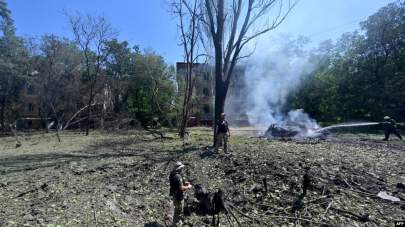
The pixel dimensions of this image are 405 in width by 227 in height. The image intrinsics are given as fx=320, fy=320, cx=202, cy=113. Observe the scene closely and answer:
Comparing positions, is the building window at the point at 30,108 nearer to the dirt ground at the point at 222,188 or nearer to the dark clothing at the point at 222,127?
the dirt ground at the point at 222,188

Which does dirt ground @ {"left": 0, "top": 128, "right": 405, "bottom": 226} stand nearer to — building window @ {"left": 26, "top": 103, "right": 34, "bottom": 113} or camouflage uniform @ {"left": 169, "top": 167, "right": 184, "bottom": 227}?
camouflage uniform @ {"left": 169, "top": 167, "right": 184, "bottom": 227}

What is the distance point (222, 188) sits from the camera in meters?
8.38

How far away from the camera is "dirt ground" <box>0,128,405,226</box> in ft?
20.9

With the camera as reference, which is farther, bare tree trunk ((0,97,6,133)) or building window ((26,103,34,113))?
building window ((26,103,34,113))

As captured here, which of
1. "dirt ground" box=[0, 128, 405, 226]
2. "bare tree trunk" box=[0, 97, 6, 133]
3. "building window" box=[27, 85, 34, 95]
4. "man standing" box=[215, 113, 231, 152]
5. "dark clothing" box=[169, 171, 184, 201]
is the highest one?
"building window" box=[27, 85, 34, 95]

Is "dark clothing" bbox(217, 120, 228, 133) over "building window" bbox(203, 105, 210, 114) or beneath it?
beneath

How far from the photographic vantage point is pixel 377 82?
2936cm

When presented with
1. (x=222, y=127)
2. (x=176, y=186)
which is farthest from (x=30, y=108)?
(x=176, y=186)

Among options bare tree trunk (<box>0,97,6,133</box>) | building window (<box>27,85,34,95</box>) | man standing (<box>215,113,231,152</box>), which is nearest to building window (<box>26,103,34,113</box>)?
building window (<box>27,85,34,95</box>)

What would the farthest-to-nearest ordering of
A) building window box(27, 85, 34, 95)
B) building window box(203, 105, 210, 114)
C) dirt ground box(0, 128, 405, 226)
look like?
building window box(203, 105, 210, 114), building window box(27, 85, 34, 95), dirt ground box(0, 128, 405, 226)

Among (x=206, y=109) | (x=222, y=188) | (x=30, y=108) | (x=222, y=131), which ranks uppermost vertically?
(x=206, y=109)

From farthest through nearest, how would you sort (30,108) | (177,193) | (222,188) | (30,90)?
(30,108), (30,90), (222,188), (177,193)

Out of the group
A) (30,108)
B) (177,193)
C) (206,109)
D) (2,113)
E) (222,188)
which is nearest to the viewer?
(177,193)

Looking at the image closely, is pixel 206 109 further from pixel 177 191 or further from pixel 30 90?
pixel 177 191
